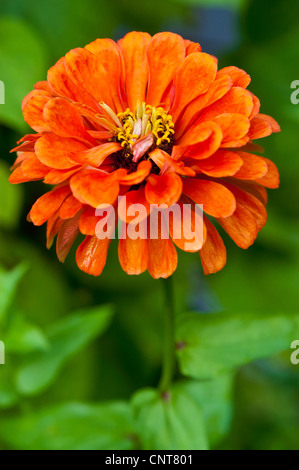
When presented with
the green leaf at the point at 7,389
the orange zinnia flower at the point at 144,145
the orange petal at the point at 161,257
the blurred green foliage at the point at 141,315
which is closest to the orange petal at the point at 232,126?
the orange zinnia flower at the point at 144,145

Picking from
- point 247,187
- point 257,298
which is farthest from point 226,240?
point 247,187

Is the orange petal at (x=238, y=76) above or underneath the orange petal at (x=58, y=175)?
above

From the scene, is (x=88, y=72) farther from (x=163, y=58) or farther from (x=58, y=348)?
(x=58, y=348)

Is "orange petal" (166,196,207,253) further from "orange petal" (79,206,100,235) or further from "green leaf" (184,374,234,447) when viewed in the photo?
"green leaf" (184,374,234,447)

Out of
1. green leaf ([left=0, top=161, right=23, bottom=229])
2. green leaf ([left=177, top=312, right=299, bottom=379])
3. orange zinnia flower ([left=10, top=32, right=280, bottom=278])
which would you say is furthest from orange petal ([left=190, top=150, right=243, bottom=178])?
green leaf ([left=0, top=161, right=23, bottom=229])

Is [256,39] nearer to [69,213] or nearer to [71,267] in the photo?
[71,267]

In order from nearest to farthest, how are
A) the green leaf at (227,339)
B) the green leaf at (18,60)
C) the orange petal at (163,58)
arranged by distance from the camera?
the orange petal at (163,58) < the green leaf at (227,339) < the green leaf at (18,60)

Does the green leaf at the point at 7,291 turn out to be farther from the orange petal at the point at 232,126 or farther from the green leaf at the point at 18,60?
the orange petal at the point at 232,126
